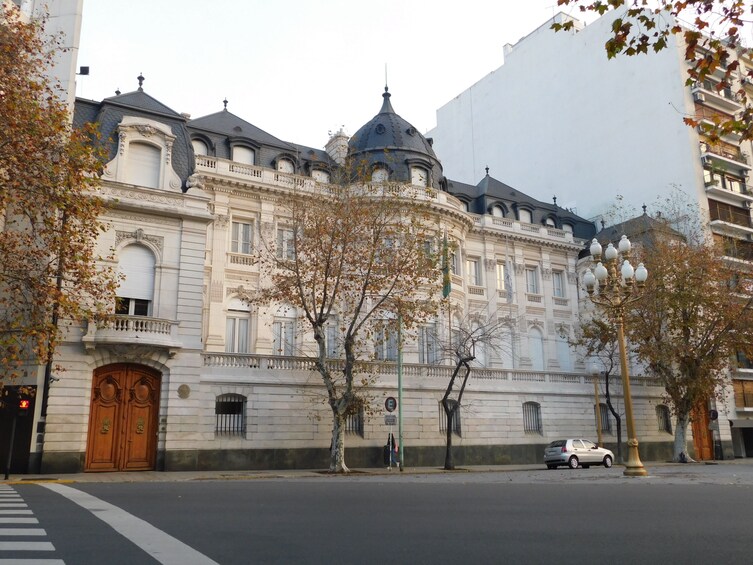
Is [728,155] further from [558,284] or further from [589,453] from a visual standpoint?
[589,453]

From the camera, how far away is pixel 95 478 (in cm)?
2103

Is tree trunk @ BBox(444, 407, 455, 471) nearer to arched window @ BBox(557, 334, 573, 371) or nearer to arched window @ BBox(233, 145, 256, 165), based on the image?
arched window @ BBox(233, 145, 256, 165)

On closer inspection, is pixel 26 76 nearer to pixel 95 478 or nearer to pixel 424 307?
pixel 95 478

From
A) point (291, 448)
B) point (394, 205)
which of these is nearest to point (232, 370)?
point (291, 448)

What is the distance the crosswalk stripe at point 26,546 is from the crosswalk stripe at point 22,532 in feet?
1.99

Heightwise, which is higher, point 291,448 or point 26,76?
point 26,76

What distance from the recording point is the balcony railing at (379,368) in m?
27.5

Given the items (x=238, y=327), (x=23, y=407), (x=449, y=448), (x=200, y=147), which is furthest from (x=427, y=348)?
(x=23, y=407)

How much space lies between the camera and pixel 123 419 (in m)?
25.0

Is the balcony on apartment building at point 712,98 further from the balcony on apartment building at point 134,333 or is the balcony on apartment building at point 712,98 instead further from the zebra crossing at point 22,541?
the zebra crossing at point 22,541

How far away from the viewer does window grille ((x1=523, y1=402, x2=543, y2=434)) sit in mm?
35500

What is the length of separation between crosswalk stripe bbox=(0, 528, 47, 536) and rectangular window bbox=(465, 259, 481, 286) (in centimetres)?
3592

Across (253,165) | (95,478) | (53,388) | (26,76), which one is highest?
(253,165)

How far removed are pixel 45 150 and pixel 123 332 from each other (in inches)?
283
